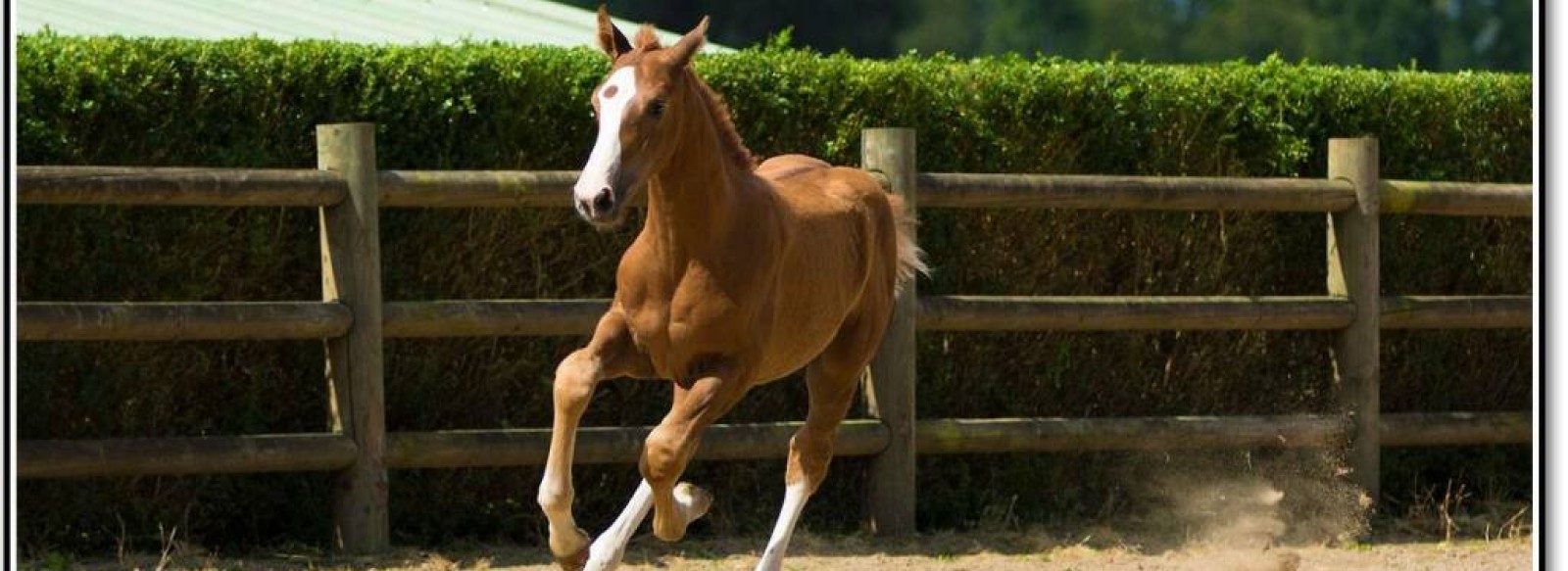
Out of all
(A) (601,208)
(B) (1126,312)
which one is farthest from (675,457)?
(B) (1126,312)

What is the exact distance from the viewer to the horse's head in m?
5.61

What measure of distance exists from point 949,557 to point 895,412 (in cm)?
65

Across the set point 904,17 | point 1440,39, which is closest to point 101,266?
point 904,17

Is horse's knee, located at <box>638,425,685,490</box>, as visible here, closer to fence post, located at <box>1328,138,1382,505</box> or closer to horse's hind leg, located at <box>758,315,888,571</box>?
horse's hind leg, located at <box>758,315,888,571</box>

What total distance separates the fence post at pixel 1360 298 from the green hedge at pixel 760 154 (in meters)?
0.18

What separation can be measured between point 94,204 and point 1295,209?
4958mm

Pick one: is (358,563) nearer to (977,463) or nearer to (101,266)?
(101,266)

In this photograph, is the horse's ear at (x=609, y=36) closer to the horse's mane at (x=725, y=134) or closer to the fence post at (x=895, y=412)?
the horse's mane at (x=725, y=134)

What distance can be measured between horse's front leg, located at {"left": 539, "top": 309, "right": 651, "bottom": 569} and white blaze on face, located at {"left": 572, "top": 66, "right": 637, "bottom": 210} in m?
0.73

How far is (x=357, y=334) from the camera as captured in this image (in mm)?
8195

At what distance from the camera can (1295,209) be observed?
984 cm

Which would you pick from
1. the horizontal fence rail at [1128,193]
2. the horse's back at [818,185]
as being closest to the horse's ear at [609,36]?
the horse's back at [818,185]

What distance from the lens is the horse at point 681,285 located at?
6.07 metres

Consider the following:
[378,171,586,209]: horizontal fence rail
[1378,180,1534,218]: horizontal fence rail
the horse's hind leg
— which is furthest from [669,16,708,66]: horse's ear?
[1378,180,1534,218]: horizontal fence rail
